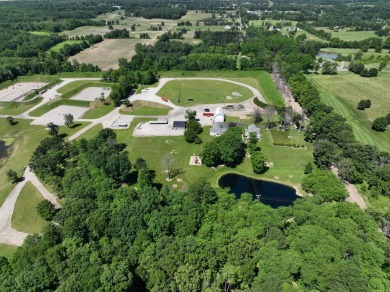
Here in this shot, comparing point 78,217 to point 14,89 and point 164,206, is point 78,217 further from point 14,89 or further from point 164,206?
point 14,89

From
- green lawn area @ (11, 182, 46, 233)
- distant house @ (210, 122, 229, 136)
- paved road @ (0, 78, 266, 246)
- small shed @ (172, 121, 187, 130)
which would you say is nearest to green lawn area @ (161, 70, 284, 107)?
paved road @ (0, 78, 266, 246)

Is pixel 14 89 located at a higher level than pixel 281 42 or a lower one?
lower

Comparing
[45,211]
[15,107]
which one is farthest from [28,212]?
[15,107]

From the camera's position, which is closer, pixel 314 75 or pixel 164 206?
pixel 164 206

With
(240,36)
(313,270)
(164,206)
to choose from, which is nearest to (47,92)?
(164,206)

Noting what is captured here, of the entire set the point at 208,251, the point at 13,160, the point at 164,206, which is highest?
the point at 208,251

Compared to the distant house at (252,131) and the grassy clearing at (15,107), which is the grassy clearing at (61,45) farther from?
the distant house at (252,131)

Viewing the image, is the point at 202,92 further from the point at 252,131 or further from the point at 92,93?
the point at 92,93

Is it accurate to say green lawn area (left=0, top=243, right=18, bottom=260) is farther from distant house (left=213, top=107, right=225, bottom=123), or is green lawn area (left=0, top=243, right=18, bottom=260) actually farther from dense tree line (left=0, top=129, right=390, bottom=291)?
distant house (left=213, top=107, right=225, bottom=123)
